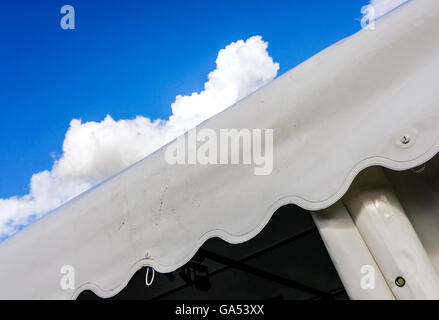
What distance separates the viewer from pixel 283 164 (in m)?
1.27

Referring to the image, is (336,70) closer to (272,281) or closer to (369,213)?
(369,213)

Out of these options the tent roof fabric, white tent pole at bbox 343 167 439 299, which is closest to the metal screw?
white tent pole at bbox 343 167 439 299

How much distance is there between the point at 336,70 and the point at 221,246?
1.18 m

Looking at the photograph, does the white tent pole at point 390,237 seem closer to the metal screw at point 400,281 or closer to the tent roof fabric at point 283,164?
the metal screw at point 400,281

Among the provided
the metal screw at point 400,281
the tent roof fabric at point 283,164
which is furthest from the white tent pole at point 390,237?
the tent roof fabric at point 283,164

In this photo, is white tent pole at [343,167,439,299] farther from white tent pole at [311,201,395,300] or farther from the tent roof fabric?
the tent roof fabric

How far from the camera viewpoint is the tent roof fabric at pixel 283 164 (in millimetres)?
1144

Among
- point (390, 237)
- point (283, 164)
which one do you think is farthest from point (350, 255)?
point (283, 164)

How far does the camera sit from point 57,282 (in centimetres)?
159

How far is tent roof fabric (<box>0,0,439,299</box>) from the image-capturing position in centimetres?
114

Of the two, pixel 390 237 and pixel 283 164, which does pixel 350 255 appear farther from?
pixel 283 164
